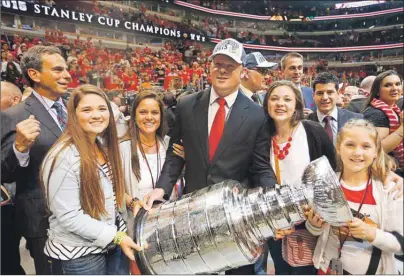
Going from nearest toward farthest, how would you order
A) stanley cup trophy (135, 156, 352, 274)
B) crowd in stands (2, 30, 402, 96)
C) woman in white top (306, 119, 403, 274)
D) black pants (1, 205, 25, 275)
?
stanley cup trophy (135, 156, 352, 274)
woman in white top (306, 119, 403, 274)
crowd in stands (2, 30, 402, 96)
black pants (1, 205, 25, 275)

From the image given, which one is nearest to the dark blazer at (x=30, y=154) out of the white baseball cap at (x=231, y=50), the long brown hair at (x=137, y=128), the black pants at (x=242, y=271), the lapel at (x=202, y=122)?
the long brown hair at (x=137, y=128)

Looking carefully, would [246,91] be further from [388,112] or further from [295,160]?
[388,112]

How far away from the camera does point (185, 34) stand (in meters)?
1.30

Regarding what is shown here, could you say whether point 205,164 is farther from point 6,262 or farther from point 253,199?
point 6,262

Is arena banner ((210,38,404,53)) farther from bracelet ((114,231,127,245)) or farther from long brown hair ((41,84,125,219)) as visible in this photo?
bracelet ((114,231,127,245))

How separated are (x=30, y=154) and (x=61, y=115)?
0.18 m

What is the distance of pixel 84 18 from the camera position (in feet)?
4.37

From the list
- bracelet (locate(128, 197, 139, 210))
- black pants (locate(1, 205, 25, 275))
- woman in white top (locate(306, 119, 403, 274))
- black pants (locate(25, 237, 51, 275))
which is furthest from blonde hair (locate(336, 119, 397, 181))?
black pants (locate(1, 205, 25, 275))

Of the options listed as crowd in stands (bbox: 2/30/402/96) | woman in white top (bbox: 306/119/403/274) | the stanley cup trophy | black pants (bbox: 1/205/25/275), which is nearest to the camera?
the stanley cup trophy

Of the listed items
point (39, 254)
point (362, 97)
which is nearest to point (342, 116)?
point (362, 97)

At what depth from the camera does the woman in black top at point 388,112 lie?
1152mm

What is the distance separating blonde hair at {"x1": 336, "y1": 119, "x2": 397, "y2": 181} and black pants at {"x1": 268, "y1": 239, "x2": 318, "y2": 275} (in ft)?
1.32

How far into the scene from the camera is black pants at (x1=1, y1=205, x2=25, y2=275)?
4.37 ft

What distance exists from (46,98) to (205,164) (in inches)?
24.3
